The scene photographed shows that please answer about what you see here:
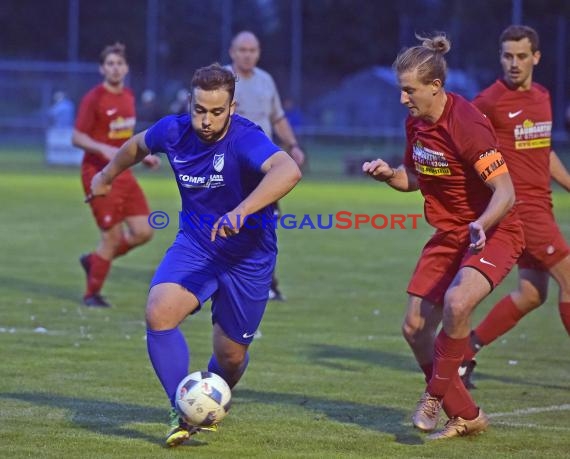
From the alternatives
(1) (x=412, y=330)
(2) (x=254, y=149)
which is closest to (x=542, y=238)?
(1) (x=412, y=330)

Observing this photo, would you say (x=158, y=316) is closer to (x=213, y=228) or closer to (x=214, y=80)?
(x=213, y=228)

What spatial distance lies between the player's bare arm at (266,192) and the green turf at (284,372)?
114 centimetres

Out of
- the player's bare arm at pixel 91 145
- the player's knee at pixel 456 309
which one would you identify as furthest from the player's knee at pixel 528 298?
the player's bare arm at pixel 91 145

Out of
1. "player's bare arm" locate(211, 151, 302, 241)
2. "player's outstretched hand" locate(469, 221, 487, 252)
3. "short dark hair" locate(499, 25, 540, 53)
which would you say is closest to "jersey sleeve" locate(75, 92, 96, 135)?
"short dark hair" locate(499, 25, 540, 53)

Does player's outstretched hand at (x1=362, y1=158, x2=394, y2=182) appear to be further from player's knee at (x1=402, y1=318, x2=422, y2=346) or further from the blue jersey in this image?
player's knee at (x1=402, y1=318, x2=422, y2=346)

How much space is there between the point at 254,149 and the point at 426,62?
0.98m

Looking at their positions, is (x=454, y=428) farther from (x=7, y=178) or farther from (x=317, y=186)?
(x=7, y=178)

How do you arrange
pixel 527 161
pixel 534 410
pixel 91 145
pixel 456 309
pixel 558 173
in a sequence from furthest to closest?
pixel 91 145, pixel 558 173, pixel 527 161, pixel 534 410, pixel 456 309

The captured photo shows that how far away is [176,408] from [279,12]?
37397 mm

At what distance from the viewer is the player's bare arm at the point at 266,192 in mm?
5449

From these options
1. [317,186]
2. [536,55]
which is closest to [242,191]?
[536,55]

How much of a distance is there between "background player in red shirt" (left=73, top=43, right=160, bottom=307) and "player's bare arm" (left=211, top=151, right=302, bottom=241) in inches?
209

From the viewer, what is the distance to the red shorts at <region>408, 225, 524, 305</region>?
6230mm

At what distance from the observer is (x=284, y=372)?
816cm
